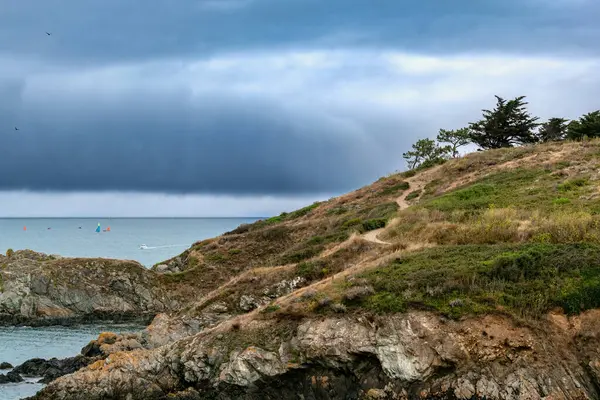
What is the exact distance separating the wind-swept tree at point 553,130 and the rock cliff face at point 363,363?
61.1 m

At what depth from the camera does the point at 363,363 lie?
75.6 feet

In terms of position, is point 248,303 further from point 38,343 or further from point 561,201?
point 561,201

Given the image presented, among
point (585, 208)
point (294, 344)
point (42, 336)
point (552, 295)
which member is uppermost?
point (585, 208)

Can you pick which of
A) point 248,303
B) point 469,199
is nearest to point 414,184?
point 469,199

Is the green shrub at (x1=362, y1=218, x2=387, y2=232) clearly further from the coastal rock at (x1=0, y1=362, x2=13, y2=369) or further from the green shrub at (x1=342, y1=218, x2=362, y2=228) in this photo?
the coastal rock at (x1=0, y1=362, x2=13, y2=369)

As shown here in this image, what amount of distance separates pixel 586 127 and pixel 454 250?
44.5m

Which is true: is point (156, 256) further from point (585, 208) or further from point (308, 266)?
point (585, 208)

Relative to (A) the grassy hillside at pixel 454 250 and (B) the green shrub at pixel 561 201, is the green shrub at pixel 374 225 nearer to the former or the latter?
(A) the grassy hillside at pixel 454 250

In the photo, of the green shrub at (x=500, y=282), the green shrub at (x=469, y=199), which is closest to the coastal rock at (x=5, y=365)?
the green shrub at (x=500, y=282)

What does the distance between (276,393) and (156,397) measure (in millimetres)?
5326

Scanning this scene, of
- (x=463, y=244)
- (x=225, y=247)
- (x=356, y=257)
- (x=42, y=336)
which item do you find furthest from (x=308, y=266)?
(x=225, y=247)

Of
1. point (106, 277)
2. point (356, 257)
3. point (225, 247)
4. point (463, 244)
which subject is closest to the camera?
point (463, 244)

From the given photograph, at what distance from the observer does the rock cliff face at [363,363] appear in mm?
20578

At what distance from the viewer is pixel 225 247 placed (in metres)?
66.4
